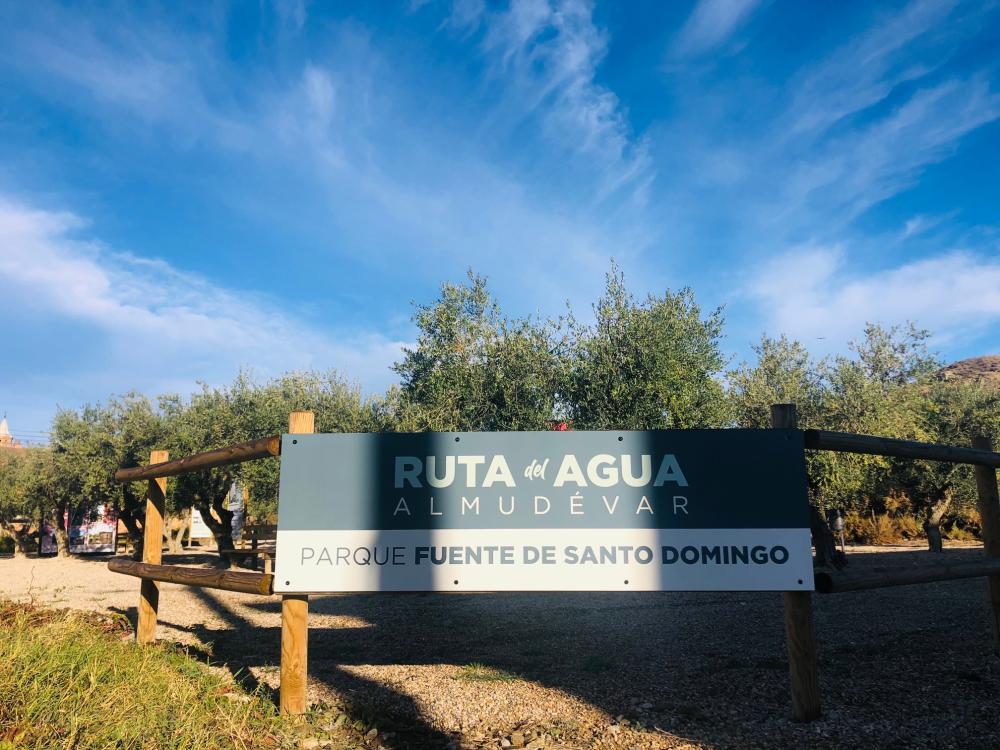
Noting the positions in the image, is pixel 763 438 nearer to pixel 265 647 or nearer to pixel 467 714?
pixel 467 714

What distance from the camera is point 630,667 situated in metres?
6.60

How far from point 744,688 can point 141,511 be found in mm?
24246

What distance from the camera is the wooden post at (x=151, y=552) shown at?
6875mm

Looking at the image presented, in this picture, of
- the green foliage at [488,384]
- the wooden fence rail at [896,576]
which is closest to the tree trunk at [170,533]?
the green foliage at [488,384]

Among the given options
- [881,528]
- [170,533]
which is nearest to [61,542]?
[170,533]

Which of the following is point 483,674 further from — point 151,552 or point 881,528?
point 881,528

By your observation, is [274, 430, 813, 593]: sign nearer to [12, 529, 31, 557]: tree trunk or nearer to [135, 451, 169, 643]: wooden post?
[135, 451, 169, 643]: wooden post

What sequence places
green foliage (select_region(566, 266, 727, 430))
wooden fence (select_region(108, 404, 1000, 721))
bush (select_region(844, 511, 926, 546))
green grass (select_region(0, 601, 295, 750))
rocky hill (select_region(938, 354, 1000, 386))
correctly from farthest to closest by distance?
rocky hill (select_region(938, 354, 1000, 386)) → bush (select_region(844, 511, 926, 546)) → green foliage (select_region(566, 266, 727, 430)) → wooden fence (select_region(108, 404, 1000, 721)) → green grass (select_region(0, 601, 295, 750))

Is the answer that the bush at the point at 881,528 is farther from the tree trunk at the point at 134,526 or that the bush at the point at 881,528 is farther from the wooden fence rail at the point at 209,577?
the tree trunk at the point at 134,526

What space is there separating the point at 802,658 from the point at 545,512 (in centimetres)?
208

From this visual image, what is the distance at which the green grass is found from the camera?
12.6 ft

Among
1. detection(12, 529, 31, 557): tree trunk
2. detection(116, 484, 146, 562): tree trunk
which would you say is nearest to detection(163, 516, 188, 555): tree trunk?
detection(116, 484, 146, 562): tree trunk

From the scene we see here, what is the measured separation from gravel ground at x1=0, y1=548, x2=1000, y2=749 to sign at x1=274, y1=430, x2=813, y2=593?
99 centimetres

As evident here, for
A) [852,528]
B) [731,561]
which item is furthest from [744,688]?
[852,528]
